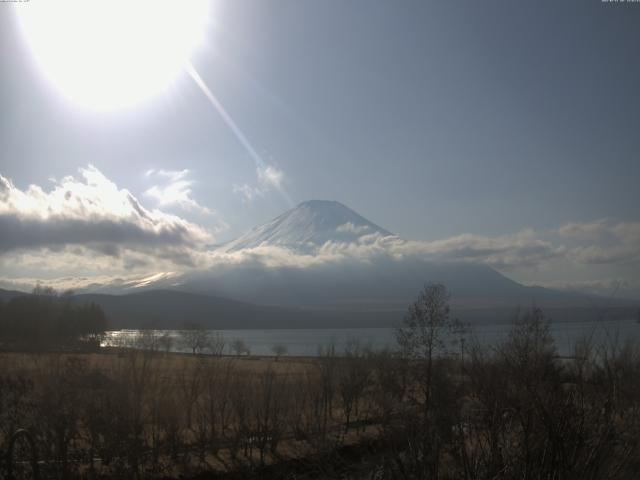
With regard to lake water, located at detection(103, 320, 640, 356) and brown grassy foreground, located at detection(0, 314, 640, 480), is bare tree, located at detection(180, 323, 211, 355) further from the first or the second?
brown grassy foreground, located at detection(0, 314, 640, 480)

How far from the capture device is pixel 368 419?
91.4ft

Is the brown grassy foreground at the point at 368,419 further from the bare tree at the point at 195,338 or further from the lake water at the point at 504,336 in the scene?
the bare tree at the point at 195,338

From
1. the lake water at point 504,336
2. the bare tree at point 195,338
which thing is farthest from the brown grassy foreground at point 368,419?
the bare tree at point 195,338

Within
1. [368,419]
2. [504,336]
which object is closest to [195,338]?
[368,419]

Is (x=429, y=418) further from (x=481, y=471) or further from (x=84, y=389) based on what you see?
(x=84, y=389)

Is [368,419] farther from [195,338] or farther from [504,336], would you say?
[195,338]

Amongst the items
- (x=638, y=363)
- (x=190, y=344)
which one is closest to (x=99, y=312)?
(x=190, y=344)

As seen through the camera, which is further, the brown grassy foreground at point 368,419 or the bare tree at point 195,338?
the bare tree at point 195,338

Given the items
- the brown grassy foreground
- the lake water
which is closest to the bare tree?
the lake water

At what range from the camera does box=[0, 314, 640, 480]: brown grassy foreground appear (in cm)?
491

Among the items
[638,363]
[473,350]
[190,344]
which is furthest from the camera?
[190,344]

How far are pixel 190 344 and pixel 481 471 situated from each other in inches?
A: 3688

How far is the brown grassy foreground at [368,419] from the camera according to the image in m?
4.91

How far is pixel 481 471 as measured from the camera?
526cm
